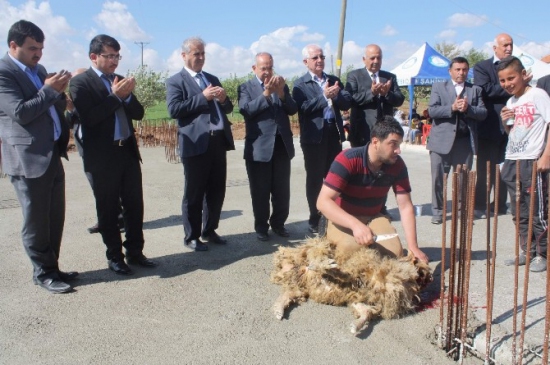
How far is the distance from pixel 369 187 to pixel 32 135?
2.89m

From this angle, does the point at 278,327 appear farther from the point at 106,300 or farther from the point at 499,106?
the point at 499,106

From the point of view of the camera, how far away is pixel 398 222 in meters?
6.28

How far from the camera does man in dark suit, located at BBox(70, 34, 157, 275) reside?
4246 mm

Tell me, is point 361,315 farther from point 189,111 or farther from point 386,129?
point 189,111

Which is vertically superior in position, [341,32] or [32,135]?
[341,32]

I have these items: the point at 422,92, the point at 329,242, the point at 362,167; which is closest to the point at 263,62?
the point at 362,167

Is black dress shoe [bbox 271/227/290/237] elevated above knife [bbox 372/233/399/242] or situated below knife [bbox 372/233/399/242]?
below

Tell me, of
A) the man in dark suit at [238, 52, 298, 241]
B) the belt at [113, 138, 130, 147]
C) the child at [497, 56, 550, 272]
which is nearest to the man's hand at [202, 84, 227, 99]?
the man in dark suit at [238, 52, 298, 241]

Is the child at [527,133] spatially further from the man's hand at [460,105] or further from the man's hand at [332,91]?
the man's hand at [332,91]

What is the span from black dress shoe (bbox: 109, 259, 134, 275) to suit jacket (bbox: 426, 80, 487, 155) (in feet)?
13.4

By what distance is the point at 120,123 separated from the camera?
443 cm

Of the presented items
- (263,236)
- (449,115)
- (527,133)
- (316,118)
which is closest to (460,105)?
(449,115)

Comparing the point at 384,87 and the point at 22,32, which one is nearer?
the point at 22,32

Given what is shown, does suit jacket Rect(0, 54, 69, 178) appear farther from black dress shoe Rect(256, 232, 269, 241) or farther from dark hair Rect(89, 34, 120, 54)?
black dress shoe Rect(256, 232, 269, 241)
